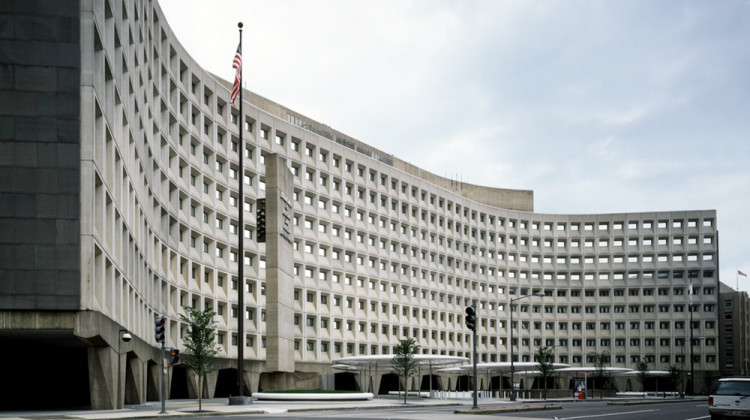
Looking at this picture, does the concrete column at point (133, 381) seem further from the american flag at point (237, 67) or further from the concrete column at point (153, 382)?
the american flag at point (237, 67)

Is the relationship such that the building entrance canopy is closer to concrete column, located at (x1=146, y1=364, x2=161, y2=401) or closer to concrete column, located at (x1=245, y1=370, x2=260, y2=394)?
concrete column, located at (x1=245, y1=370, x2=260, y2=394)

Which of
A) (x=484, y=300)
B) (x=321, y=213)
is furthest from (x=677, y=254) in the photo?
(x=321, y=213)

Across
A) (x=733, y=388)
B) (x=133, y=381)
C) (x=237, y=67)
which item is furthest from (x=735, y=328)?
(x=733, y=388)

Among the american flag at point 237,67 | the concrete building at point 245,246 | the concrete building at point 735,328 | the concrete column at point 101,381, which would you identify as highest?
the american flag at point 237,67

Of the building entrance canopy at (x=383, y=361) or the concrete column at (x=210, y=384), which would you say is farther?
the concrete column at (x=210, y=384)

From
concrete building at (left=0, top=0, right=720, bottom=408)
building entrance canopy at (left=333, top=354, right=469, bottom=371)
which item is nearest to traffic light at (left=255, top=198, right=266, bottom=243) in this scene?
concrete building at (left=0, top=0, right=720, bottom=408)

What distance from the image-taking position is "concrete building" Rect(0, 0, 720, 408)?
34656 millimetres

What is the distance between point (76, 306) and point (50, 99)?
8174 mm

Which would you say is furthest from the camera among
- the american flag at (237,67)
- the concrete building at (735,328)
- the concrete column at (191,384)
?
the concrete building at (735,328)

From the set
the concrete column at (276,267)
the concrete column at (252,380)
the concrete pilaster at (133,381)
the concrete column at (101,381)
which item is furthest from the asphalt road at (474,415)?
the concrete column at (252,380)

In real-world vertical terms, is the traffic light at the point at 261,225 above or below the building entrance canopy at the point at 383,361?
above

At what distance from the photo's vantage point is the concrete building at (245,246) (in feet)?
114

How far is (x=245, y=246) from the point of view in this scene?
78750mm

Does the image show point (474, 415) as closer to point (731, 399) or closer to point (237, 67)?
point (731, 399)
